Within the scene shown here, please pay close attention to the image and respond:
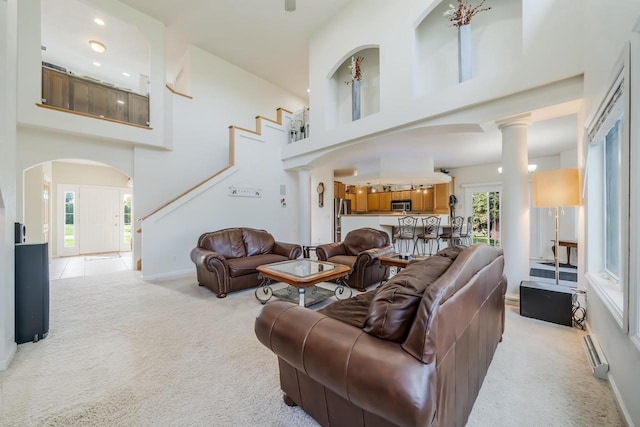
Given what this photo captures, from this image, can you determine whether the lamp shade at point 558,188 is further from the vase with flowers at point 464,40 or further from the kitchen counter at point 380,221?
the kitchen counter at point 380,221

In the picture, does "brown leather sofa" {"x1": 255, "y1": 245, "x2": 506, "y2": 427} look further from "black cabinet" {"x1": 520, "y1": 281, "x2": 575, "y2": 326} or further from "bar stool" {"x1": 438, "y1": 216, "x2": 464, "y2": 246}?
"bar stool" {"x1": 438, "y1": 216, "x2": 464, "y2": 246}

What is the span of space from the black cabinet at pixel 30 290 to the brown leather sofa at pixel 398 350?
2.37 m

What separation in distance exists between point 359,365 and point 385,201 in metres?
10.1

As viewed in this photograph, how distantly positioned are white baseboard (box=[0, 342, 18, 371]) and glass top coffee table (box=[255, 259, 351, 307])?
2121 mm

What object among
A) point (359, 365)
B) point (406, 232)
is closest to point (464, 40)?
point (406, 232)

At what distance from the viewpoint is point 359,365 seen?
3.34 ft

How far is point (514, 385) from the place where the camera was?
1.78 m

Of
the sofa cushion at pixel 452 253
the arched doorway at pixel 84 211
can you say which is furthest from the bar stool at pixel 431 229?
the arched doorway at pixel 84 211

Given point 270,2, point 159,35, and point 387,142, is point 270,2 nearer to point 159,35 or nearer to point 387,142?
point 159,35

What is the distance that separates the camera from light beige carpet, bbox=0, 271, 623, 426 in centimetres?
151

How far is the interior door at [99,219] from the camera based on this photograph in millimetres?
7578

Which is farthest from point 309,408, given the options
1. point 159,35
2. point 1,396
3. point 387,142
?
point 159,35

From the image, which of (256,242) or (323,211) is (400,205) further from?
(256,242)

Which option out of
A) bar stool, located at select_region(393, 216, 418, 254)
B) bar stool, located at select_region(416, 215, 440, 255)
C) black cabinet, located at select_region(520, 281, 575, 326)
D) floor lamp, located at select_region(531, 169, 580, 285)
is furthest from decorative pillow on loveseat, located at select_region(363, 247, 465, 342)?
bar stool, located at select_region(416, 215, 440, 255)
